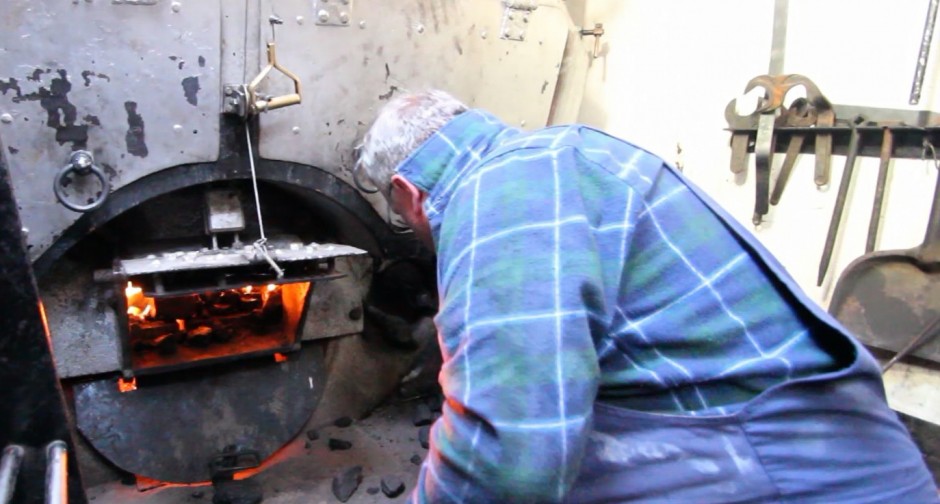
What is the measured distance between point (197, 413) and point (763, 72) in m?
1.90

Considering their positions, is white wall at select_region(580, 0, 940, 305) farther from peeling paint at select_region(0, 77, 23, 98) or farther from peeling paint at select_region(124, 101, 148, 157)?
peeling paint at select_region(0, 77, 23, 98)

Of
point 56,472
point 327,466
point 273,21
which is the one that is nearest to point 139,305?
point 327,466

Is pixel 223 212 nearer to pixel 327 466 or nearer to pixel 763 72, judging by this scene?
pixel 327 466

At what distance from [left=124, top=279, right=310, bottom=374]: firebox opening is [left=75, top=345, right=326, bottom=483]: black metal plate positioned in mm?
70

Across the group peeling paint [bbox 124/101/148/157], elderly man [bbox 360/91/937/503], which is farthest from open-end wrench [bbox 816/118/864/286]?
peeling paint [bbox 124/101/148/157]

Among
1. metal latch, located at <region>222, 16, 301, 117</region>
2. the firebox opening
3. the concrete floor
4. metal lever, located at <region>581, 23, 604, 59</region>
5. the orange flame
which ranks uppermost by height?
metal lever, located at <region>581, 23, 604, 59</region>

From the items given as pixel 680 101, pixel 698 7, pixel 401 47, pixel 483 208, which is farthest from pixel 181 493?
pixel 698 7

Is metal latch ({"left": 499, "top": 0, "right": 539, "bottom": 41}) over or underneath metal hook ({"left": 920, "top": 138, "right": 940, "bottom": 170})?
over

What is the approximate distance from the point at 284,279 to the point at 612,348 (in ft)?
3.37

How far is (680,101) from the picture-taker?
7.54ft

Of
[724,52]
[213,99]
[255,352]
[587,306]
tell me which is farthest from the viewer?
[724,52]

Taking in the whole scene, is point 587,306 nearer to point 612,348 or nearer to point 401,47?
point 612,348

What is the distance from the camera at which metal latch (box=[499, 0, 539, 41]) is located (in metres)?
1.93

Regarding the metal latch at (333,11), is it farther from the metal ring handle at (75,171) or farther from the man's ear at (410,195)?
the man's ear at (410,195)
